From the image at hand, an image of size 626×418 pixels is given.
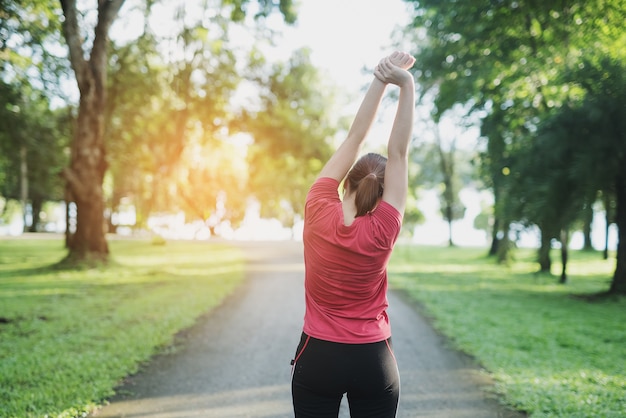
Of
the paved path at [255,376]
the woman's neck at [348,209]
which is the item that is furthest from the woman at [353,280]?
the paved path at [255,376]

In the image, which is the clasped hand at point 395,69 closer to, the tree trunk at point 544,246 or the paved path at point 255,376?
the paved path at point 255,376

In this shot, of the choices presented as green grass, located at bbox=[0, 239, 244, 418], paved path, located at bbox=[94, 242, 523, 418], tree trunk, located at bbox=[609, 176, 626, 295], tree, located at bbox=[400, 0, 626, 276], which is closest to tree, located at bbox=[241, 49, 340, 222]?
tree, located at bbox=[400, 0, 626, 276]

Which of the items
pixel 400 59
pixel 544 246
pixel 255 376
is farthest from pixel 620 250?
pixel 400 59

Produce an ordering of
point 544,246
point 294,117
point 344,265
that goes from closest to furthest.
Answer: point 344,265 → point 544,246 → point 294,117

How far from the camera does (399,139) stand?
2.13 m

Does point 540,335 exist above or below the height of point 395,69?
below

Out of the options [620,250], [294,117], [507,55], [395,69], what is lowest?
[620,250]

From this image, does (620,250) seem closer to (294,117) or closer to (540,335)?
(540,335)

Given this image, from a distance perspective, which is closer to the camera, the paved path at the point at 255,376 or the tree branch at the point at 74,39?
the paved path at the point at 255,376

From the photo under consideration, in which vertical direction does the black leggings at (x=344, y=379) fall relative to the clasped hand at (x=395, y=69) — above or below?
below

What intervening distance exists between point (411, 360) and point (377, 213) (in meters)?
4.85

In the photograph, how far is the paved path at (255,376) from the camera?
4617 millimetres

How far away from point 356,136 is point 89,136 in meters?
15.8

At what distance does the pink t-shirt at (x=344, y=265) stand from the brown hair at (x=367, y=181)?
0.15ft
